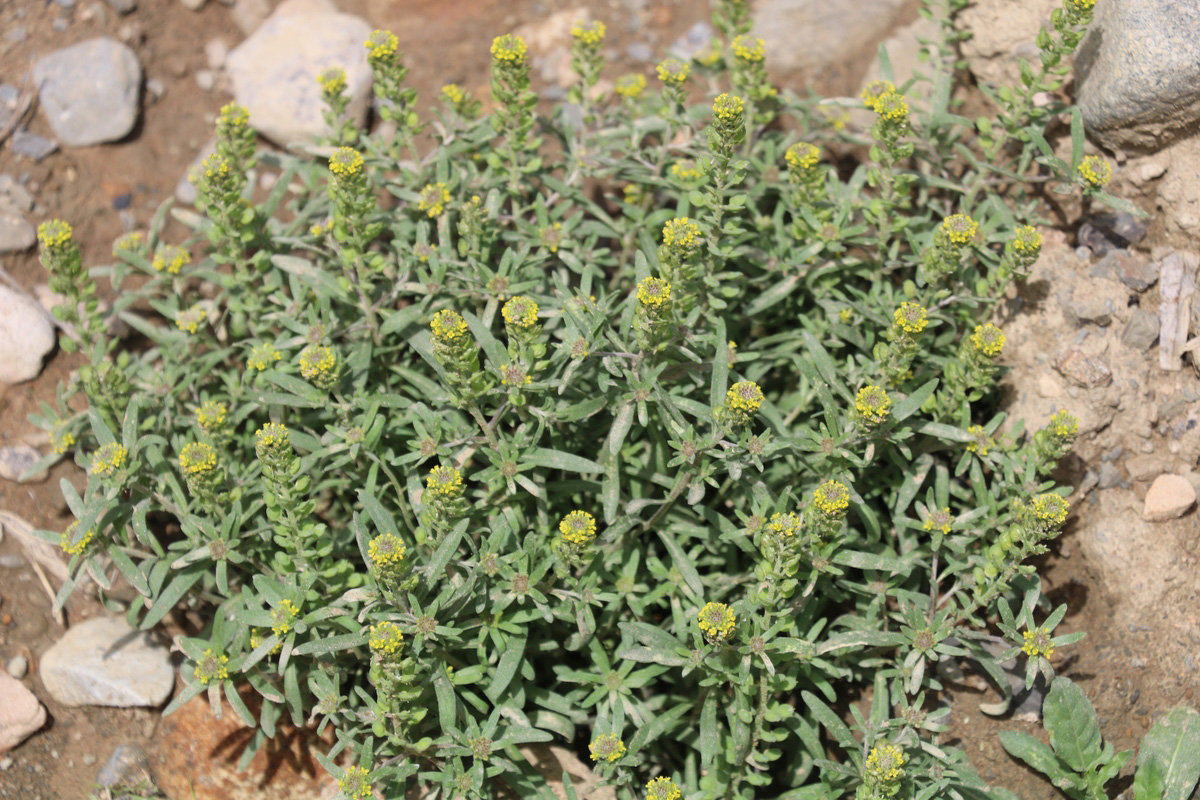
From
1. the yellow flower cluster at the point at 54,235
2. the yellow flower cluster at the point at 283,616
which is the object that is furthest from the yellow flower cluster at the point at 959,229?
the yellow flower cluster at the point at 54,235

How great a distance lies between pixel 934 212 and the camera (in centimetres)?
503

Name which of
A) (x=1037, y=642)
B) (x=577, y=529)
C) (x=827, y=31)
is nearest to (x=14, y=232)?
(x=577, y=529)

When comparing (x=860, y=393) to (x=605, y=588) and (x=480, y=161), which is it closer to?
(x=605, y=588)

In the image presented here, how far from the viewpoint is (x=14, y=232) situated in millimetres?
5309

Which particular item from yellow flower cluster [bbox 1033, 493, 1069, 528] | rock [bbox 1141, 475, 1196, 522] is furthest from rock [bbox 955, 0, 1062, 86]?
yellow flower cluster [bbox 1033, 493, 1069, 528]

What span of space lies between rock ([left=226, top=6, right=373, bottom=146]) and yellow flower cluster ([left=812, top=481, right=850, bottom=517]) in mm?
3741

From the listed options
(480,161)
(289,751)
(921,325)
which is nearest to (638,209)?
(480,161)

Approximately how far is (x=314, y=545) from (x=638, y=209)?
7.15ft

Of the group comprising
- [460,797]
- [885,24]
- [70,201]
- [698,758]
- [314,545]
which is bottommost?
[698,758]

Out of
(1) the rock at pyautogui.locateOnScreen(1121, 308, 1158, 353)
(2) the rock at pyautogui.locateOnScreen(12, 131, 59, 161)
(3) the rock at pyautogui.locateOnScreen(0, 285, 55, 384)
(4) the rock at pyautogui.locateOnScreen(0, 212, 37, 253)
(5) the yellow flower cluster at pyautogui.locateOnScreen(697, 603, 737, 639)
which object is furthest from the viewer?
(2) the rock at pyautogui.locateOnScreen(12, 131, 59, 161)

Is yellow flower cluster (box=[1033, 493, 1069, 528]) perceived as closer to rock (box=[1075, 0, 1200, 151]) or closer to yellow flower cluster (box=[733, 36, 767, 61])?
rock (box=[1075, 0, 1200, 151])

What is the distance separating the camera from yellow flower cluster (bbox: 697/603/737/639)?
3.53 meters

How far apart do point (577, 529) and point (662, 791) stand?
1.01 metres

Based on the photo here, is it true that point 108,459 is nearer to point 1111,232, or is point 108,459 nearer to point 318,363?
point 318,363
